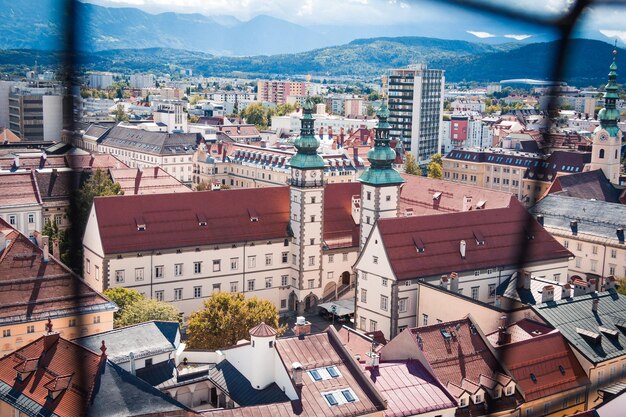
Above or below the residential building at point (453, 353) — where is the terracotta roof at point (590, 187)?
above

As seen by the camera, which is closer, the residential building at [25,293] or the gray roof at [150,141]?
the residential building at [25,293]

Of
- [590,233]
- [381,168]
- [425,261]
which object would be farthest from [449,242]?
[590,233]

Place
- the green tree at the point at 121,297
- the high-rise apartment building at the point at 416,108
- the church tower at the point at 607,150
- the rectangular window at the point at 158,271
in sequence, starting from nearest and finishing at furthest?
the green tree at the point at 121,297, the rectangular window at the point at 158,271, the church tower at the point at 607,150, the high-rise apartment building at the point at 416,108

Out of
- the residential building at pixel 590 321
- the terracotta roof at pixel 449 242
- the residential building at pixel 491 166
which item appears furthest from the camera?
the residential building at pixel 491 166

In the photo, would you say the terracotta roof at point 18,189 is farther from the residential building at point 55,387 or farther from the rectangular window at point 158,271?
the residential building at point 55,387

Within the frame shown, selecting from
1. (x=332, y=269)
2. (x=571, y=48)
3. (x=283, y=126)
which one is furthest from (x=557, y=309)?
(x=283, y=126)

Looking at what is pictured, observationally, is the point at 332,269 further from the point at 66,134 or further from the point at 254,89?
the point at 254,89

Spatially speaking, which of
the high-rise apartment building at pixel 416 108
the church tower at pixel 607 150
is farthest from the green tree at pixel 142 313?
the high-rise apartment building at pixel 416 108

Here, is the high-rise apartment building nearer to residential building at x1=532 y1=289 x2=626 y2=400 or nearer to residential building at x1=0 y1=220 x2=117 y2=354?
residential building at x1=532 y1=289 x2=626 y2=400
